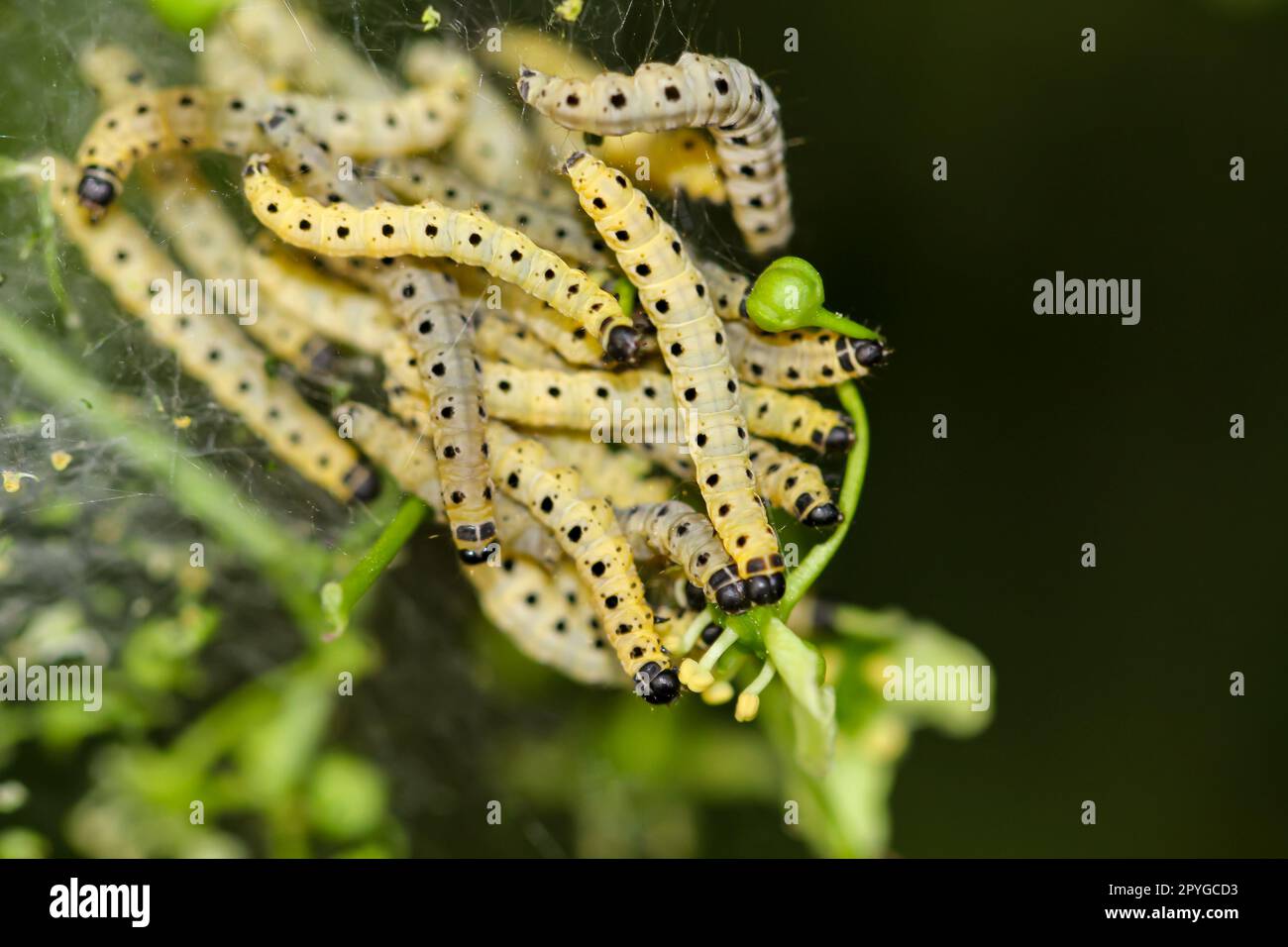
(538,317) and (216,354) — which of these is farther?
(216,354)

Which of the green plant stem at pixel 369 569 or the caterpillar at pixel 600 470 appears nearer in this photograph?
the green plant stem at pixel 369 569

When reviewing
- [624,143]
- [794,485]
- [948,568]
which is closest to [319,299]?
[624,143]

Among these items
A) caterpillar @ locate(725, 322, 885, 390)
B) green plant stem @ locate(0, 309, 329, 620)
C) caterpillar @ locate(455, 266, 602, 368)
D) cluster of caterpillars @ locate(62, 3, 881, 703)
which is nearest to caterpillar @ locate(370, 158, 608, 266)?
cluster of caterpillars @ locate(62, 3, 881, 703)

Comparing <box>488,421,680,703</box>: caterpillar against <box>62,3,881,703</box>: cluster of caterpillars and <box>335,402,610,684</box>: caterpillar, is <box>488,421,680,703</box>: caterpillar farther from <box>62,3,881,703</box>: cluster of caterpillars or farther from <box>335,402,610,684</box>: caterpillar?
<box>335,402,610,684</box>: caterpillar

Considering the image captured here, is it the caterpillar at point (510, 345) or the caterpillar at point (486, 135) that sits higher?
the caterpillar at point (486, 135)

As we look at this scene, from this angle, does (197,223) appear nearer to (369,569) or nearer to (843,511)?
(369,569)

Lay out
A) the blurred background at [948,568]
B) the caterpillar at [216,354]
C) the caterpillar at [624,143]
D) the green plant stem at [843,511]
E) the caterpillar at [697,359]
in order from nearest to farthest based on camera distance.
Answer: the caterpillar at [697,359] → the green plant stem at [843,511] → the caterpillar at [624,143] → the caterpillar at [216,354] → the blurred background at [948,568]

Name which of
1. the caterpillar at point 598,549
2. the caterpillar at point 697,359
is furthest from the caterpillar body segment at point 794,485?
the caterpillar at point 598,549

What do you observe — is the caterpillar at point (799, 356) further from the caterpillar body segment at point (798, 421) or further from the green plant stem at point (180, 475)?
the green plant stem at point (180, 475)
